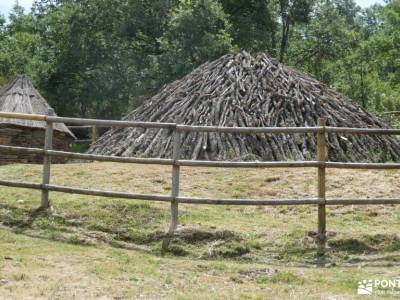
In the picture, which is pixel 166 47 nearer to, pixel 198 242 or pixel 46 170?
pixel 46 170

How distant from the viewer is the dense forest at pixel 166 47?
66.5ft

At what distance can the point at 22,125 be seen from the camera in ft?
48.4

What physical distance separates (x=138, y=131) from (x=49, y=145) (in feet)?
16.5

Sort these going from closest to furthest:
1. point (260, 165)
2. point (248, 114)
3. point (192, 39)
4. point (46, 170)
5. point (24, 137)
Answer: point (260, 165) < point (46, 170) < point (248, 114) < point (24, 137) < point (192, 39)

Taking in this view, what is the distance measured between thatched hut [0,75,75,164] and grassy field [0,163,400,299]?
5.21m

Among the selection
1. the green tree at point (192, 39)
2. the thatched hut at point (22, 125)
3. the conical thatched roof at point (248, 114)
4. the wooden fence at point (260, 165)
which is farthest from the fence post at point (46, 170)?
the green tree at point (192, 39)

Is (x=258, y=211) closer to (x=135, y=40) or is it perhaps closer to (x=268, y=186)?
(x=268, y=186)

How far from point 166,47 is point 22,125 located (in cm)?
A: 696

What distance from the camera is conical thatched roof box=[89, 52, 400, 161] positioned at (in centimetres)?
1095

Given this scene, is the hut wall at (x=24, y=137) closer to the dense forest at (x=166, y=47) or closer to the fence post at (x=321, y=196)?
the dense forest at (x=166, y=47)

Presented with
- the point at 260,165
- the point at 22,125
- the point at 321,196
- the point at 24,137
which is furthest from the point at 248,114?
the point at 24,137

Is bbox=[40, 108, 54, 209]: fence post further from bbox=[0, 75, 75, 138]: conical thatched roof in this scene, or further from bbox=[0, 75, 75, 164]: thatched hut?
bbox=[0, 75, 75, 138]: conical thatched roof

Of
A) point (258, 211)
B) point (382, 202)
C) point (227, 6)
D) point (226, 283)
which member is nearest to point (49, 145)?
point (258, 211)

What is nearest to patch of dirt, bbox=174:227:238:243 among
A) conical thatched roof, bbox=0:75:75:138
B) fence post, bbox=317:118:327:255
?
fence post, bbox=317:118:327:255
